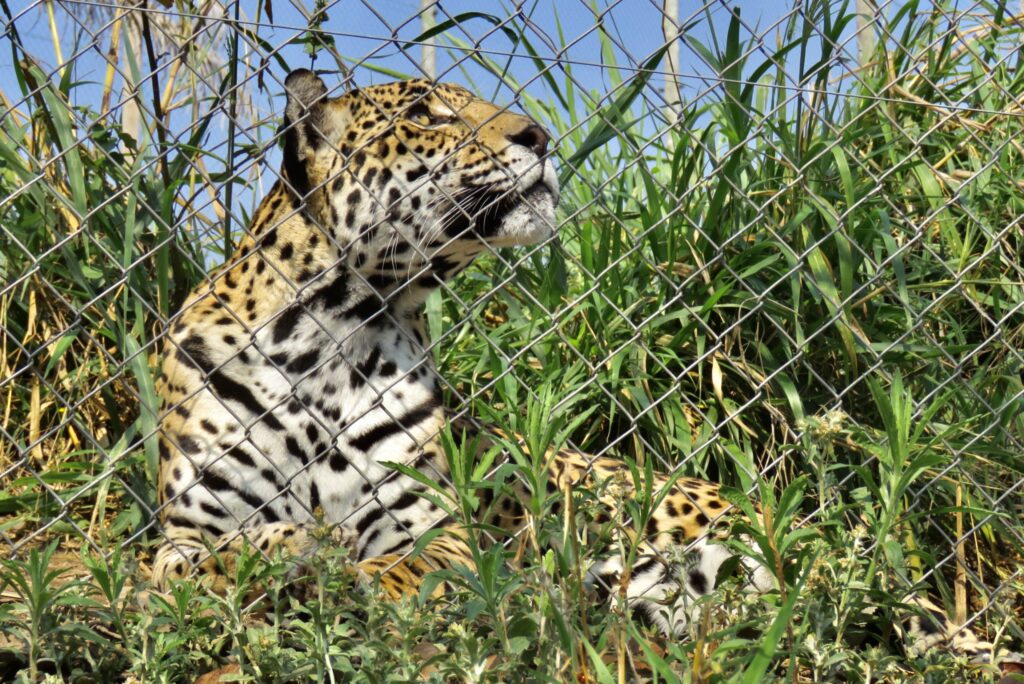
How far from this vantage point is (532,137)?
362cm

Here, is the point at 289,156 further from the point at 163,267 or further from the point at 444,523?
the point at 444,523

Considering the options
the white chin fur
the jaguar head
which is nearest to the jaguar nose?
the jaguar head

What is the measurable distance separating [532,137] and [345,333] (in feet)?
2.57

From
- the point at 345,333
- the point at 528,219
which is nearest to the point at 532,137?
the point at 528,219

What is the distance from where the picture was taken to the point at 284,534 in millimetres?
3123

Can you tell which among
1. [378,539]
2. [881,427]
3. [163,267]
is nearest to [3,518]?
[163,267]

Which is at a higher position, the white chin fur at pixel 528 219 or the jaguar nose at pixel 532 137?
the jaguar nose at pixel 532 137

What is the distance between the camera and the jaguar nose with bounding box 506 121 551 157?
3604 millimetres

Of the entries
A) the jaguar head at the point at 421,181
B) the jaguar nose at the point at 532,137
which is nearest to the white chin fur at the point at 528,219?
the jaguar head at the point at 421,181

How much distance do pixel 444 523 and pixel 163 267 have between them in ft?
3.73

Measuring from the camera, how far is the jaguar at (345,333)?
348 cm

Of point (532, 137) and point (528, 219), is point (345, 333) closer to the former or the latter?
point (528, 219)

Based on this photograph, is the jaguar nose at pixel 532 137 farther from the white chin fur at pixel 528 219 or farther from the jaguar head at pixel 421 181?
the white chin fur at pixel 528 219

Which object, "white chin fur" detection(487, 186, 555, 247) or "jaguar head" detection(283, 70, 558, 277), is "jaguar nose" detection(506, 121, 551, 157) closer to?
"jaguar head" detection(283, 70, 558, 277)
